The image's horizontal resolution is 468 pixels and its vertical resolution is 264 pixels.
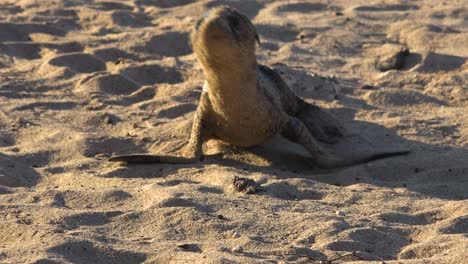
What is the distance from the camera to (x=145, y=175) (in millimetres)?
5930

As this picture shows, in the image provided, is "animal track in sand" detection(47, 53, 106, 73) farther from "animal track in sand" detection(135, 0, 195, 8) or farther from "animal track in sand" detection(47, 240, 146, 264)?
"animal track in sand" detection(47, 240, 146, 264)

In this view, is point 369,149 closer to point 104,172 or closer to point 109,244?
point 104,172

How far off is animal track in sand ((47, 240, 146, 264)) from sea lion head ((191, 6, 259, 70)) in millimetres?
1640

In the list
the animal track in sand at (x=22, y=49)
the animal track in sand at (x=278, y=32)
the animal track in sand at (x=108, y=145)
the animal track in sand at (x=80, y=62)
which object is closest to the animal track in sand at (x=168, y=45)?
the animal track in sand at (x=80, y=62)

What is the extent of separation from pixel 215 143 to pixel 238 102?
66 centimetres

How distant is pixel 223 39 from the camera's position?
5496 mm

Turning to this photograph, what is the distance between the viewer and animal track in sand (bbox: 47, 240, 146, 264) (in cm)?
421

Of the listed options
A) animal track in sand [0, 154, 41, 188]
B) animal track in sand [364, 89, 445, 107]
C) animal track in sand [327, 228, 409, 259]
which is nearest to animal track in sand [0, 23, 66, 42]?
animal track in sand [0, 154, 41, 188]

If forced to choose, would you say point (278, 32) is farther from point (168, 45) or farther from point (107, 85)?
point (107, 85)

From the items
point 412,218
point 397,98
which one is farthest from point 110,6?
point 412,218

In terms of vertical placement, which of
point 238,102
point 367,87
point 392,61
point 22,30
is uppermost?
point 238,102

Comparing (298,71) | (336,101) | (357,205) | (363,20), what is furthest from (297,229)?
(363,20)

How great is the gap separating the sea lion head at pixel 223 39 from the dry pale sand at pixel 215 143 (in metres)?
0.74

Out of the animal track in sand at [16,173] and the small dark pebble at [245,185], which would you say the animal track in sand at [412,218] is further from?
the animal track in sand at [16,173]
